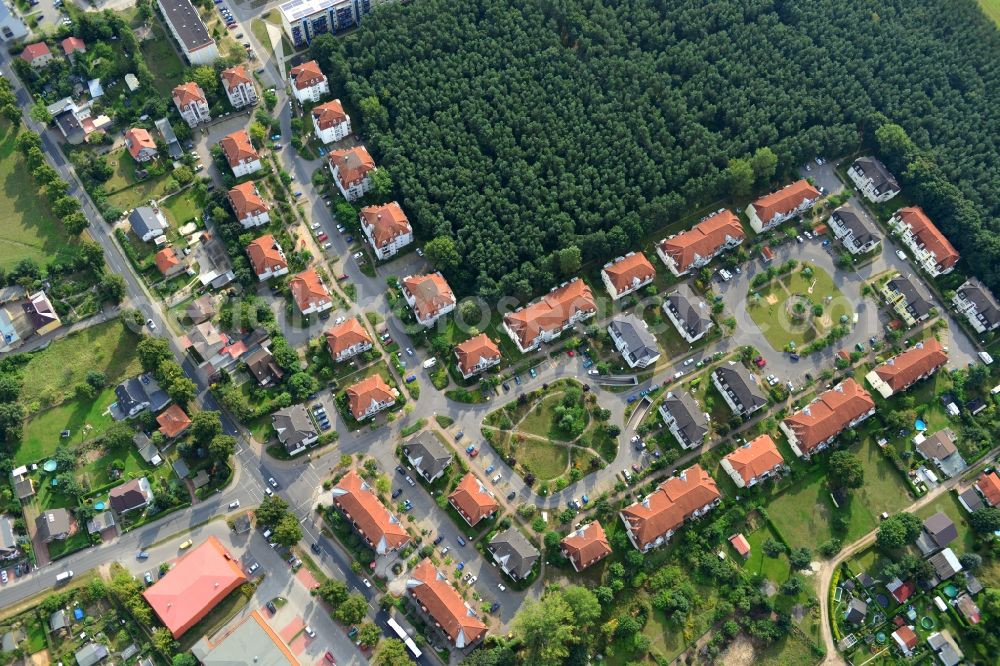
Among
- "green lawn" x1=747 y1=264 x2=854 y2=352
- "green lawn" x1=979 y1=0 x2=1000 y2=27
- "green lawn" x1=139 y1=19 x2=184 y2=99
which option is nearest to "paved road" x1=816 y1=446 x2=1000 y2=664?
"green lawn" x1=747 y1=264 x2=854 y2=352

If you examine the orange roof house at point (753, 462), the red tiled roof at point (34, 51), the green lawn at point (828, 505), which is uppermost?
the red tiled roof at point (34, 51)

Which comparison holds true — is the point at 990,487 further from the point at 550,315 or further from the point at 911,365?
the point at 550,315

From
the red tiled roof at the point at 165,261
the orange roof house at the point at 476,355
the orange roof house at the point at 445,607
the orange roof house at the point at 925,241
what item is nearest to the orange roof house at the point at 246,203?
the red tiled roof at the point at 165,261

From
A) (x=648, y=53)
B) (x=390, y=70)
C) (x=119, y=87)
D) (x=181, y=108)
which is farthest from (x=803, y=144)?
(x=119, y=87)

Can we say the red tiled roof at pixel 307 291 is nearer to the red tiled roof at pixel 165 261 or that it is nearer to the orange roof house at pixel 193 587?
the red tiled roof at pixel 165 261

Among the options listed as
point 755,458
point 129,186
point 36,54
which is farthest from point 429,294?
point 36,54

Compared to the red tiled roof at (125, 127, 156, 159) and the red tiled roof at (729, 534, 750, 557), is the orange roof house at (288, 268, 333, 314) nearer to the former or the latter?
the red tiled roof at (125, 127, 156, 159)

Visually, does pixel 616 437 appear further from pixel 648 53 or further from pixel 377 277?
pixel 648 53
